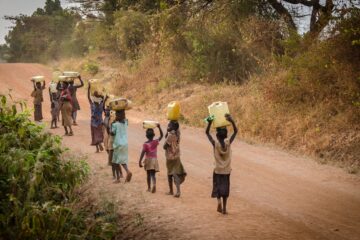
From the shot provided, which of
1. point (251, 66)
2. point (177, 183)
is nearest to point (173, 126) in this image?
point (177, 183)

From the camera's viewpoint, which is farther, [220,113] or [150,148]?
[150,148]

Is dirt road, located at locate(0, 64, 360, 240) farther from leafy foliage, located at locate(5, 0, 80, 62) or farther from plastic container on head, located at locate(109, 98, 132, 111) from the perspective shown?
→ leafy foliage, located at locate(5, 0, 80, 62)

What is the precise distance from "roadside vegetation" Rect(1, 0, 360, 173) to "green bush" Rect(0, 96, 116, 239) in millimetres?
6278

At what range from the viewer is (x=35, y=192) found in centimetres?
744

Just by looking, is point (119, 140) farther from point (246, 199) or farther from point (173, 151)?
point (246, 199)

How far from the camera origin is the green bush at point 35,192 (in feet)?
21.8

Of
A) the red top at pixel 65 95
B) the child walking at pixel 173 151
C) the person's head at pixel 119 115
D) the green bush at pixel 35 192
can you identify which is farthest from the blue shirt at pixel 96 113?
the child walking at pixel 173 151

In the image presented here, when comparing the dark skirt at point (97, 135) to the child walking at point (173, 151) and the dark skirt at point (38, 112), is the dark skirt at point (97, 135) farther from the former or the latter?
the dark skirt at point (38, 112)

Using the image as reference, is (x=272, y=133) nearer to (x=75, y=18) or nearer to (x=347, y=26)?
(x=347, y=26)

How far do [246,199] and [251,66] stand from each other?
10323 millimetres

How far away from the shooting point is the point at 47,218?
671 centimetres

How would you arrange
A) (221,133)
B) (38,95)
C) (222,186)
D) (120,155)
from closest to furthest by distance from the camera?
(221,133), (222,186), (120,155), (38,95)

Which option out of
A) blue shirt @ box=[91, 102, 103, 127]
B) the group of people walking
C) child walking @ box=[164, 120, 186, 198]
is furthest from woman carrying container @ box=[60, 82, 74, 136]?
child walking @ box=[164, 120, 186, 198]

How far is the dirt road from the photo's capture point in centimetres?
730
